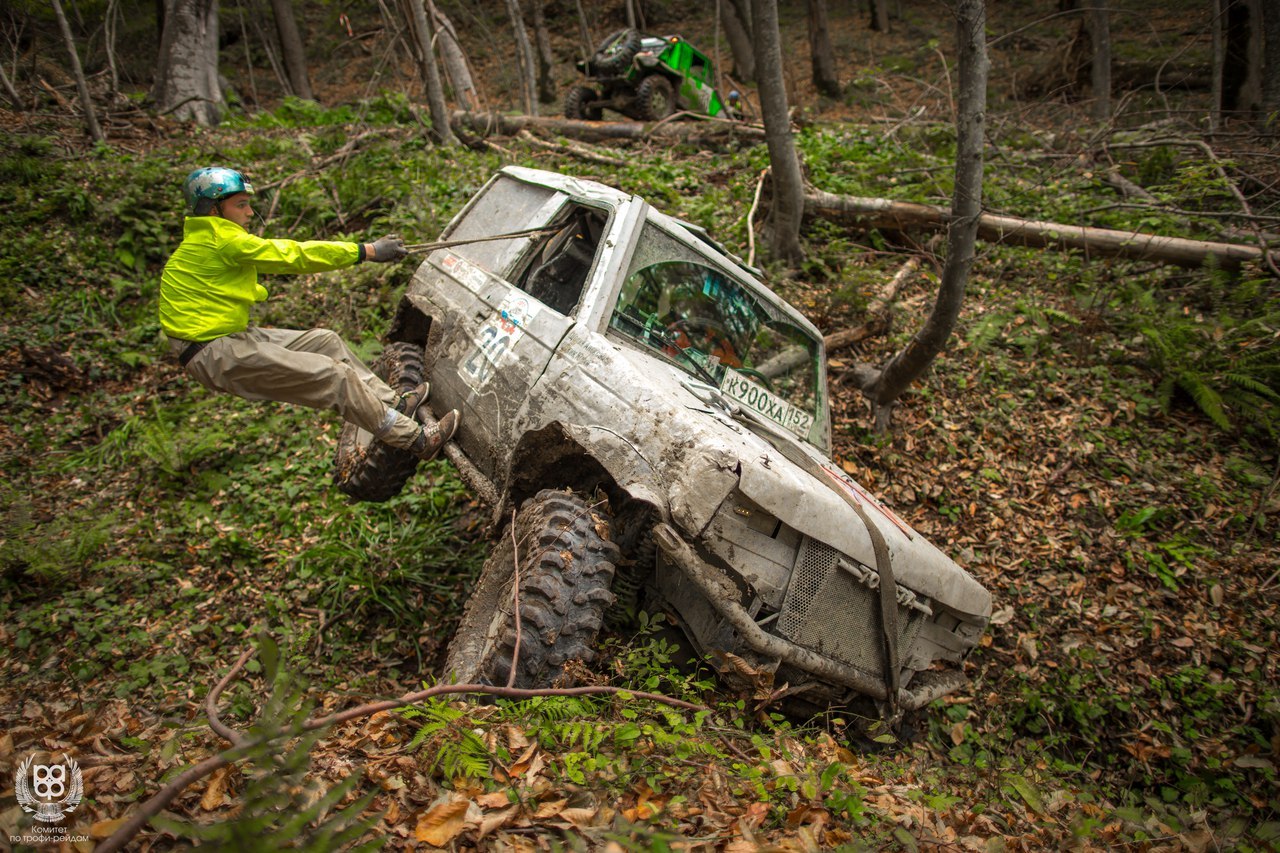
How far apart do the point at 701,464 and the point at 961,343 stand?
4943 millimetres

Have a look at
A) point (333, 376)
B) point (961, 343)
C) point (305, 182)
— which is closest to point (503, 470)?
point (333, 376)

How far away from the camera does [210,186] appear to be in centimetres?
359

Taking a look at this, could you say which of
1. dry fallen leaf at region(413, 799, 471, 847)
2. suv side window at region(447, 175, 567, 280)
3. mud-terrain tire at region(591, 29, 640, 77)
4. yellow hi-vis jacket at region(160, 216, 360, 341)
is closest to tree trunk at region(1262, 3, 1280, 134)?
mud-terrain tire at region(591, 29, 640, 77)

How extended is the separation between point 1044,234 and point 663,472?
6.53 m

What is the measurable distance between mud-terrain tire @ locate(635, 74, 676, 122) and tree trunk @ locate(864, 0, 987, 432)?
30.4 feet

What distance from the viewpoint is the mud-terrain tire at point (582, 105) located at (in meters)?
13.8

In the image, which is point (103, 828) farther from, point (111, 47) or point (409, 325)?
point (111, 47)

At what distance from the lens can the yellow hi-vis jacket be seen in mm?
3607

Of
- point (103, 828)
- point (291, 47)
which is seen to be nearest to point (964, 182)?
point (103, 828)

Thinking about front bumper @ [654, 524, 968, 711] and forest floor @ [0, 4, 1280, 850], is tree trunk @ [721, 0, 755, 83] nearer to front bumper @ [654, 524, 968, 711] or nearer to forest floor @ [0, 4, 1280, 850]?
forest floor @ [0, 4, 1280, 850]

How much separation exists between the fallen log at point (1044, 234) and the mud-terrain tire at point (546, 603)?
5.33m

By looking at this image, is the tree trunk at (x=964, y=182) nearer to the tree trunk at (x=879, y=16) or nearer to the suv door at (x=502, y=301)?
the suv door at (x=502, y=301)

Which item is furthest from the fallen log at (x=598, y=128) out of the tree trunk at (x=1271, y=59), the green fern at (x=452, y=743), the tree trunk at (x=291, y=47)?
the green fern at (x=452, y=743)

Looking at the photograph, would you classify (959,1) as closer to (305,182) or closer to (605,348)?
(605,348)
